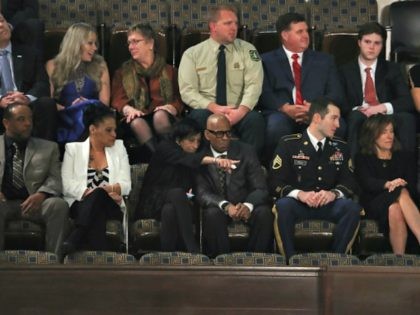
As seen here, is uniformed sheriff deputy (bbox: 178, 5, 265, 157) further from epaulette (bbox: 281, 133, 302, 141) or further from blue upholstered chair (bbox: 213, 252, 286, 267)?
blue upholstered chair (bbox: 213, 252, 286, 267)

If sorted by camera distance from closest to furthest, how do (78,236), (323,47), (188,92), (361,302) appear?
(361,302)
(78,236)
(188,92)
(323,47)

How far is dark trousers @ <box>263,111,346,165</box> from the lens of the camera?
962 centimetres

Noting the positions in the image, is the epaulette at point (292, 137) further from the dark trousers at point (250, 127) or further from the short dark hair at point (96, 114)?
the short dark hair at point (96, 114)

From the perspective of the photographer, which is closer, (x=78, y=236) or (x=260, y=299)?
(x=260, y=299)

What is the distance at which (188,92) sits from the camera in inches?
385

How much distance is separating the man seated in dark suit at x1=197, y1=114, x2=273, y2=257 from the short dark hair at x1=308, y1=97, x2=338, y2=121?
0.47 metres

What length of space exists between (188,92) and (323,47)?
49.2 inches

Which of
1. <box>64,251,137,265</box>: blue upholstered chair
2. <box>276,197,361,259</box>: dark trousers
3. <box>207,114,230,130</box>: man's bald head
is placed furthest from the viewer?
<box>207,114,230,130</box>: man's bald head

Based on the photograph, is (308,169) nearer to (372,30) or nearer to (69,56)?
(372,30)

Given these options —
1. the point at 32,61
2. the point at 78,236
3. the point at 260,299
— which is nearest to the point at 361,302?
the point at 260,299

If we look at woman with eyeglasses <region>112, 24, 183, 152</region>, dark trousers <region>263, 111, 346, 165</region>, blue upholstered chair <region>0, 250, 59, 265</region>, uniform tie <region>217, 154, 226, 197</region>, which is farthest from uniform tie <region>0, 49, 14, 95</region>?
blue upholstered chair <region>0, 250, 59, 265</region>

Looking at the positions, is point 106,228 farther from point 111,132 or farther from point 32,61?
point 32,61

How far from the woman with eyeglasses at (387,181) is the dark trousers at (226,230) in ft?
2.31

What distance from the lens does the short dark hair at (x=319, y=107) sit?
9320mm
